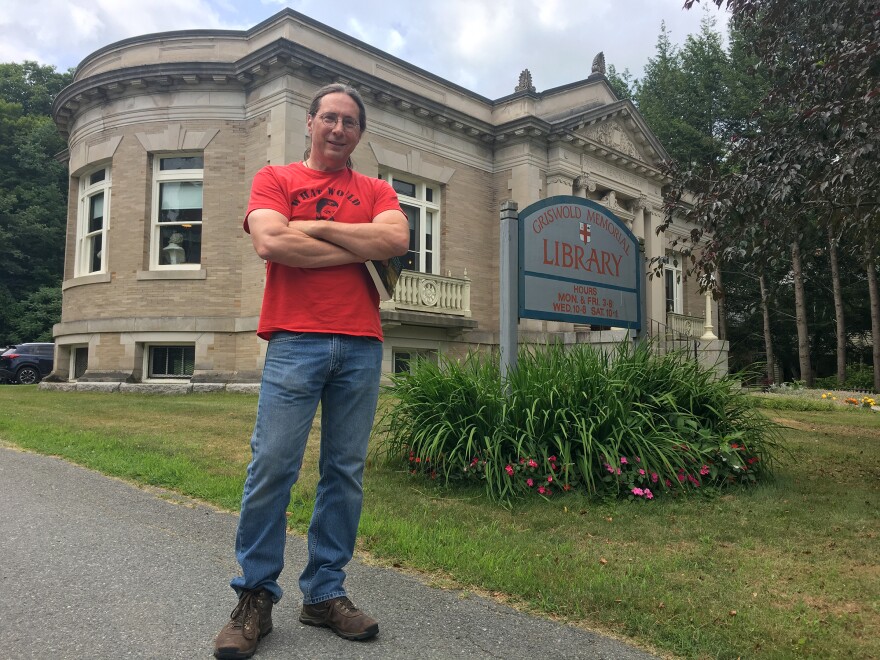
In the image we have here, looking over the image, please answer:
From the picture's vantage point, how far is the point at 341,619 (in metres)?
2.79

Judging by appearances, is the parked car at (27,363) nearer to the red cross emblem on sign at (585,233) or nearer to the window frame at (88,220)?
the window frame at (88,220)

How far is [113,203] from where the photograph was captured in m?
17.1

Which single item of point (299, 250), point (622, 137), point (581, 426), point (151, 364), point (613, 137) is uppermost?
point (622, 137)

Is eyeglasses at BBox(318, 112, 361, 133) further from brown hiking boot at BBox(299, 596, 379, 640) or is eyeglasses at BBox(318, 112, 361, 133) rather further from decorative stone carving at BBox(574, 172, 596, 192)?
decorative stone carving at BBox(574, 172, 596, 192)

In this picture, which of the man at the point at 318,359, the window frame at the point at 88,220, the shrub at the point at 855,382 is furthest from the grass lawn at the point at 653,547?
the shrub at the point at 855,382

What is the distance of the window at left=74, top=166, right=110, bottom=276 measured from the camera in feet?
58.9

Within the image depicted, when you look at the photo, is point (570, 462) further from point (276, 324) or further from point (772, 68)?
point (772, 68)

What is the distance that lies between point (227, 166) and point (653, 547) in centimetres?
1453

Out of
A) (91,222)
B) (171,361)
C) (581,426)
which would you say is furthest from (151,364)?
(581,426)

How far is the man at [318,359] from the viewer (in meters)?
2.72

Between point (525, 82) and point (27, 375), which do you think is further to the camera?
point (27, 375)

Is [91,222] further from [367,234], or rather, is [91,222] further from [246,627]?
[246,627]

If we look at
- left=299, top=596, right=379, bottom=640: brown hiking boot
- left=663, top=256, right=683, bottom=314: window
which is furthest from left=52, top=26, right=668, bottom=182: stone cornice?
left=299, top=596, right=379, bottom=640: brown hiking boot

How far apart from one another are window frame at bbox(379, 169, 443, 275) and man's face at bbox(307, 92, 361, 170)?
15.5 m
